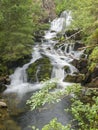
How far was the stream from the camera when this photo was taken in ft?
44.9

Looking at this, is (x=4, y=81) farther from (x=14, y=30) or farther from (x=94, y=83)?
(x=94, y=83)

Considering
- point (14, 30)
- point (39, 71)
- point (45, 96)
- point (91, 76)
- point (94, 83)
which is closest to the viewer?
point (45, 96)

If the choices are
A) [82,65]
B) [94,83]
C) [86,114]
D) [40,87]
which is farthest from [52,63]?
[86,114]

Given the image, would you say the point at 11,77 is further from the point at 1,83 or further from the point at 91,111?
the point at 91,111

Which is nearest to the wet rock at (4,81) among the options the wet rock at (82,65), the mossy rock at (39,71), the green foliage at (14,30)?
the green foliage at (14,30)

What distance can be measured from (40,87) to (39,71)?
262 centimetres

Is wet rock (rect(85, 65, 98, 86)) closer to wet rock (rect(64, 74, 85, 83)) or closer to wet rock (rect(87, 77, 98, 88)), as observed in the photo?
wet rock (rect(64, 74, 85, 83))

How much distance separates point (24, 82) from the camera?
22.6 meters

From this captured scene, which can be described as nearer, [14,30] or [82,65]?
[82,65]

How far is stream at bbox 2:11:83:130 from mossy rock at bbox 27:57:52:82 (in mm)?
315

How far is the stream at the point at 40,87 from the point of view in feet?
44.9

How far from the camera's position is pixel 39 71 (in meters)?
22.8

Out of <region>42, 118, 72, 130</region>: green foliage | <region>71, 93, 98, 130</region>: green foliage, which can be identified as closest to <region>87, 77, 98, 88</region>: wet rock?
<region>71, 93, 98, 130</region>: green foliage

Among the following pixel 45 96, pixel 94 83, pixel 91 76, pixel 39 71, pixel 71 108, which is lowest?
pixel 94 83
